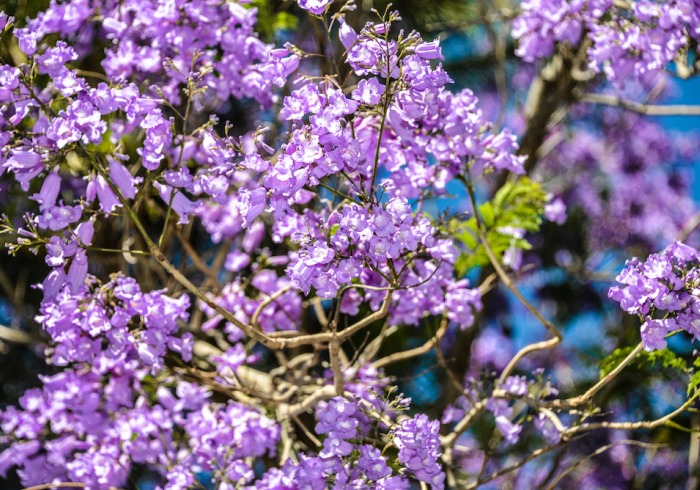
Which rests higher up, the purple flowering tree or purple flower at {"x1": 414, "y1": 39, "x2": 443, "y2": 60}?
purple flower at {"x1": 414, "y1": 39, "x2": 443, "y2": 60}

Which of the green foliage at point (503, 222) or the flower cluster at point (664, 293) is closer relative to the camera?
the flower cluster at point (664, 293)

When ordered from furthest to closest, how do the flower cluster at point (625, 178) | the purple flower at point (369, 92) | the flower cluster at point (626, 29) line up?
the flower cluster at point (625, 178)
the flower cluster at point (626, 29)
the purple flower at point (369, 92)

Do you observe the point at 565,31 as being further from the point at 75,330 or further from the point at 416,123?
the point at 75,330

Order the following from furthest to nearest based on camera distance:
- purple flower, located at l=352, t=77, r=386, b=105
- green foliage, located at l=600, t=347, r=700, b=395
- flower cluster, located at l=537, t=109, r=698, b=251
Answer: flower cluster, located at l=537, t=109, r=698, b=251 < green foliage, located at l=600, t=347, r=700, b=395 < purple flower, located at l=352, t=77, r=386, b=105

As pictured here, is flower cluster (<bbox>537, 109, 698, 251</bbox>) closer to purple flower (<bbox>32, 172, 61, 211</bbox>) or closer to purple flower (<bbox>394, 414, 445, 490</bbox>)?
purple flower (<bbox>394, 414, 445, 490</bbox>)

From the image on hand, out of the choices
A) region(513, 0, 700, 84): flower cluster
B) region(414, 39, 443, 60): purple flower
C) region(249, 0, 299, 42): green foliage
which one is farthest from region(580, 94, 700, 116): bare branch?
region(414, 39, 443, 60): purple flower

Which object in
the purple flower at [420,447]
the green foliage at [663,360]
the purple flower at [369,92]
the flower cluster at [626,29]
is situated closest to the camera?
the purple flower at [369,92]

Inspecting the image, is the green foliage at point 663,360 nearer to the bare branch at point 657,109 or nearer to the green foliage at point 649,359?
the green foliage at point 649,359

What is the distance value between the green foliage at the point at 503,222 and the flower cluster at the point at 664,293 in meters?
0.81

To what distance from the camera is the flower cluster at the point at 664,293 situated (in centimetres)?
221

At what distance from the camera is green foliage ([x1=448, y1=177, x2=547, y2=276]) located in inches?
123

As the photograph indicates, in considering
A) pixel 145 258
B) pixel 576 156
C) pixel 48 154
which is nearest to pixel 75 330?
pixel 48 154

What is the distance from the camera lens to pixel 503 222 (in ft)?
10.3

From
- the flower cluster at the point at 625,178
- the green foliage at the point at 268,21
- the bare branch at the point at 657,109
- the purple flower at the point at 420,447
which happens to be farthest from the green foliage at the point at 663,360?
the flower cluster at the point at 625,178
